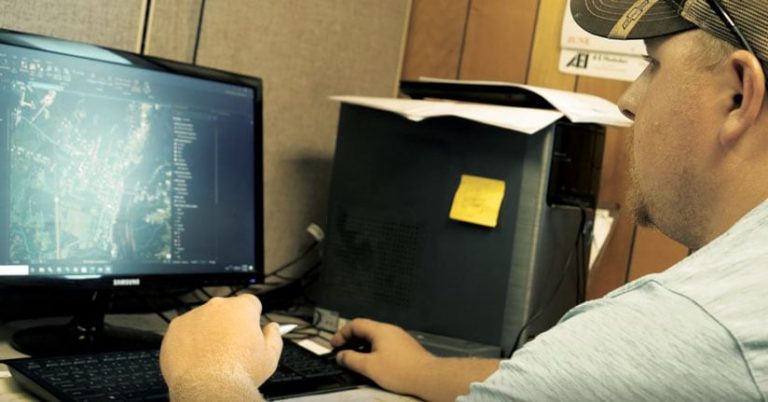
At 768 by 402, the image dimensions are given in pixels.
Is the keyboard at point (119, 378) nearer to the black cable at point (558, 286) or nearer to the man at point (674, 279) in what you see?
the man at point (674, 279)

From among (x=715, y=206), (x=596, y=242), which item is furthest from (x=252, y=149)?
(x=715, y=206)

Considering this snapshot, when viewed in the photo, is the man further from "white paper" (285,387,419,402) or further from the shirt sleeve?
"white paper" (285,387,419,402)

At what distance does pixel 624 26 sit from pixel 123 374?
69 centimetres

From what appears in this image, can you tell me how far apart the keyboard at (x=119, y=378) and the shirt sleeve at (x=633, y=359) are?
473 mm

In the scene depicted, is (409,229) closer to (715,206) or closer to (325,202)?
(325,202)

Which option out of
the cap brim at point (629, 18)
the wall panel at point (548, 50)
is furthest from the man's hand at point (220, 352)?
the wall panel at point (548, 50)

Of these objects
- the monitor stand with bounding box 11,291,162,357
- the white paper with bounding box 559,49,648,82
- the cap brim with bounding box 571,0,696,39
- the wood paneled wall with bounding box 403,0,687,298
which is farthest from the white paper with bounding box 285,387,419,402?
the white paper with bounding box 559,49,648,82

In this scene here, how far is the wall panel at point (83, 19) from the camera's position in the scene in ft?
4.62

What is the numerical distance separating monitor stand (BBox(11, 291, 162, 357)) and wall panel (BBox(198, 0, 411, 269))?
1.67 ft

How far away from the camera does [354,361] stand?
1.37 m

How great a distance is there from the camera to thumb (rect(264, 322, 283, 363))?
107 cm

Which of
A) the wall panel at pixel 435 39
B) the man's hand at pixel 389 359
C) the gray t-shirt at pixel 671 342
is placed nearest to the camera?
the gray t-shirt at pixel 671 342

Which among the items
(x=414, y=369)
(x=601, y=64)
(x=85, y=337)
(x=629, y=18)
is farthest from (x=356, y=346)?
(x=601, y=64)

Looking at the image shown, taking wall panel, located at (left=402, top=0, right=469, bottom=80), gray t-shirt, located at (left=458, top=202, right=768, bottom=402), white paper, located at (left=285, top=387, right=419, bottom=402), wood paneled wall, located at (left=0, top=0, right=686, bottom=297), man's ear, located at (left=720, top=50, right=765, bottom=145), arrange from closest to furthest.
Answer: gray t-shirt, located at (left=458, top=202, right=768, bottom=402) → man's ear, located at (left=720, top=50, right=765, bottom=145) → white paper, located at (left=285, top=387, right=419, bottom=402) → wood paneled wall, located at (left=0, top=0, right=686, bottom=297) → wall panel, located at (left=402, top=0, right=469, bottom=80)
